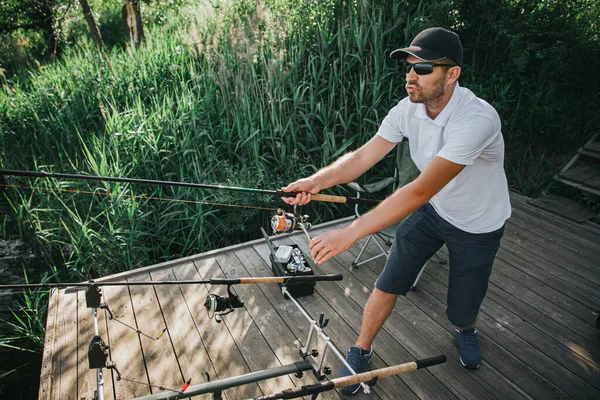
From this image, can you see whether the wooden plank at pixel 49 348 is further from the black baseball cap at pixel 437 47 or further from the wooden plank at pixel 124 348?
the black baseball cap at pixel 437 47

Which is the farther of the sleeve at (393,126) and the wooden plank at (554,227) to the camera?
the wooden plank at (554,227)

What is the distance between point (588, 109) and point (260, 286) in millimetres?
5119

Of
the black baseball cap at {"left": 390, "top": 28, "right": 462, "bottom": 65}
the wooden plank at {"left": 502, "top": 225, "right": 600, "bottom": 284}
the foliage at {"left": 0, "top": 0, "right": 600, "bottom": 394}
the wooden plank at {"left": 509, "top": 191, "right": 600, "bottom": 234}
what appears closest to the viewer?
the black baseball cap at {"left": 390, "top": 28, "right": 462, "bottom": 65}

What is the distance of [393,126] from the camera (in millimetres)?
2205

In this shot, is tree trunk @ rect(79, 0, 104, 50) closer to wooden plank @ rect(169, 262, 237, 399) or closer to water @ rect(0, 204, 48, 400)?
water @ rect(0, 204, 48, 400)

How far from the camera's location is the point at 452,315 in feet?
7.75

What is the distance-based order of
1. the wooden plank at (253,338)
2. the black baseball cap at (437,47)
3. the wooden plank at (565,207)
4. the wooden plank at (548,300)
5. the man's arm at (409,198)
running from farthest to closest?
the wooden plank at (565,207)
the wooden plank at (548,300)
the wooden plank at (253,338)
the black baseball cap at (437,47)
the man's arm at (409,198)

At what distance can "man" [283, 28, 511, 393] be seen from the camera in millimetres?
1637

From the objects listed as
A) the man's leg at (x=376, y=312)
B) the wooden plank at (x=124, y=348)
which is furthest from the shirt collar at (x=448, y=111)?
the wooden plank at (x=124, y=348)

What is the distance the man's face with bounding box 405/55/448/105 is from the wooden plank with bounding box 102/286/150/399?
2.02 metres

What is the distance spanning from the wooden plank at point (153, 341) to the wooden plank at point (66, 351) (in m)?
0.37

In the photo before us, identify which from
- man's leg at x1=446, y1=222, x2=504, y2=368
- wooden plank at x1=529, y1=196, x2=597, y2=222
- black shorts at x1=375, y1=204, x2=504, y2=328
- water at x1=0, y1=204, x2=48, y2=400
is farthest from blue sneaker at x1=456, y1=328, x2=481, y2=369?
water at x1=0, y1=204, x2=48, y2=400

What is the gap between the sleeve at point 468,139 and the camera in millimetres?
1631

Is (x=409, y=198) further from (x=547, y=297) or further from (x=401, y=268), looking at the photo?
(x=547, y=297)
